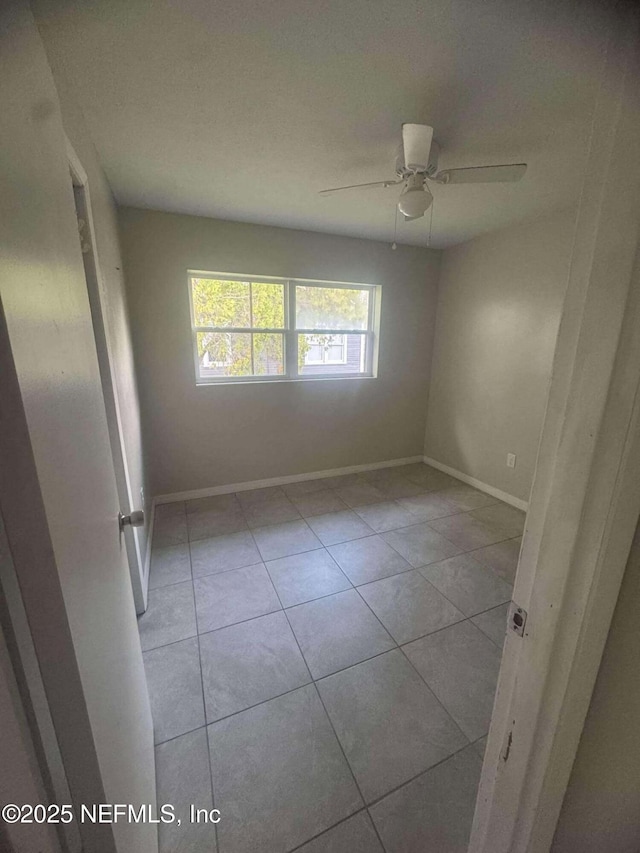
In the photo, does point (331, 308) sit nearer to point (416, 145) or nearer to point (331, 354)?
point (331, 354)

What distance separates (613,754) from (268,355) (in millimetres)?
3006

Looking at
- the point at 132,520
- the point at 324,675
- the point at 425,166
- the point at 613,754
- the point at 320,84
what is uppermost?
the point at 320,84

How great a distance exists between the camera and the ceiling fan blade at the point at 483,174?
147 cm

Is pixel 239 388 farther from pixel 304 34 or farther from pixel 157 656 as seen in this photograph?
pixel 304 34

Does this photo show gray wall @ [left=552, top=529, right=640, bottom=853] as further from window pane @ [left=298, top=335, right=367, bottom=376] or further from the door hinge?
window pane @ [left=298, top=335, right=367, bottom=376]

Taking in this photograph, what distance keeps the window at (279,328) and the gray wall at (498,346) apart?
87cm

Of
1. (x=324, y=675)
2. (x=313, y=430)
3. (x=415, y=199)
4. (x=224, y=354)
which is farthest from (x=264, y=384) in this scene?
(x=324, y=675)

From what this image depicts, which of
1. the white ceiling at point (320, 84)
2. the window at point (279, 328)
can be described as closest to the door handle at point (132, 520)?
the white ceiling at point (320, 84)

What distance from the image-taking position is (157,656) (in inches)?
60.6

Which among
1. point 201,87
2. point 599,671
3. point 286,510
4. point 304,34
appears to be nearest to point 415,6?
point 304,34

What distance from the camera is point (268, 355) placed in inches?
122

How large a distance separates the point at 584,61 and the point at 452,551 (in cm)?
247

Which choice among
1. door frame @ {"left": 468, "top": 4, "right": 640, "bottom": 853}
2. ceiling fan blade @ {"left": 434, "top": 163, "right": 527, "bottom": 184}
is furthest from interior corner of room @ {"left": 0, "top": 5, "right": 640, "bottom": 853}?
ceiling fan blade @ {"left": 434, "top": 163, "right": 527, "bottom": 184}

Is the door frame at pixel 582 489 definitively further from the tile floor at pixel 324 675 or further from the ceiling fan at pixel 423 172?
the ceiling fan at pixel 423 172
